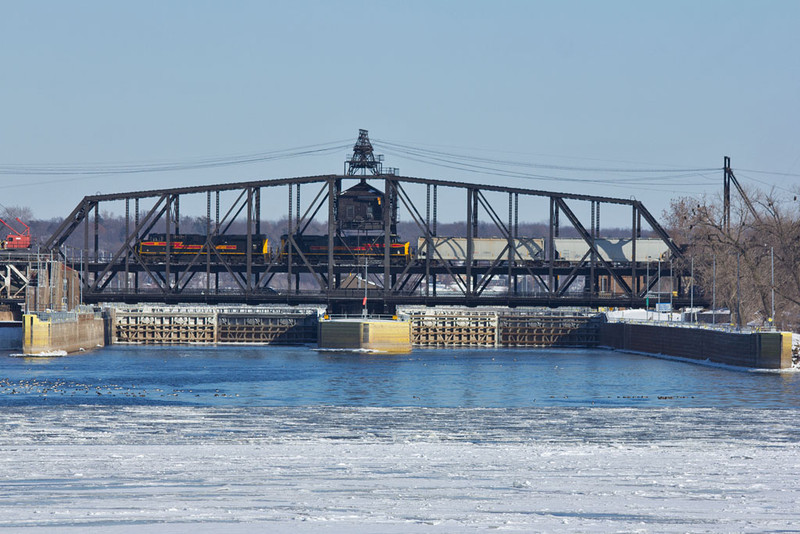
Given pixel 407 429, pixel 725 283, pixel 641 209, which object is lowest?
pixel 407 429

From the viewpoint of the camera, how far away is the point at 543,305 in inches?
5399

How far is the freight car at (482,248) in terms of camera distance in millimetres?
141750

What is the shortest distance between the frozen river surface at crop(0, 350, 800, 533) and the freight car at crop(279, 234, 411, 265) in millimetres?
73106

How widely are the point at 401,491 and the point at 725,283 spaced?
122138mm

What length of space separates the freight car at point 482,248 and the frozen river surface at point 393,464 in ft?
254

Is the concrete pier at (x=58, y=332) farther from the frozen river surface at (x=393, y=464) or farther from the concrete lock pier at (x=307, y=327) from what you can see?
the frozen river surface at (x=393, y=464)

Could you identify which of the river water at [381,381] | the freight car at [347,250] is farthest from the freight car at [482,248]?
the river water at [381,381]

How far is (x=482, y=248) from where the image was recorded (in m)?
144

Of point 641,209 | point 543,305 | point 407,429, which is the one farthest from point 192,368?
point 641,209

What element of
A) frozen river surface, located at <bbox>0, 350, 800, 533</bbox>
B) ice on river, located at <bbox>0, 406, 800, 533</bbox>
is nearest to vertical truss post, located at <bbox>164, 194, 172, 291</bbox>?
frozen river surface, located at <bbox>0, 350, 800, 533</bbox>

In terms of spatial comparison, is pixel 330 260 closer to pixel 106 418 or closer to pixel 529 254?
pixel 529 254

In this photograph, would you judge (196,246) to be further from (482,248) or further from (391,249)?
(482,248)

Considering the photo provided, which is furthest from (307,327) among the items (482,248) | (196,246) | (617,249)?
(617,249)

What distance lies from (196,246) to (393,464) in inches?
4363
